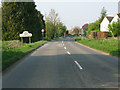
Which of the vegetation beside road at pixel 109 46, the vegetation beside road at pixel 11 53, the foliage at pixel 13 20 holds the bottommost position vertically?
the vegetation beside road at pixel 11 53

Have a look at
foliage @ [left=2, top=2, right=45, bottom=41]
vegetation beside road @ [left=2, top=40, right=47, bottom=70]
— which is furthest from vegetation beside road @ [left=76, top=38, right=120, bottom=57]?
foliage @ [left=2, top=2, right=45, bottom=41]

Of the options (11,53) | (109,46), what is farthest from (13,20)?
(109,46)

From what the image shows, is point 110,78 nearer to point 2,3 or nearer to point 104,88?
point 104,88

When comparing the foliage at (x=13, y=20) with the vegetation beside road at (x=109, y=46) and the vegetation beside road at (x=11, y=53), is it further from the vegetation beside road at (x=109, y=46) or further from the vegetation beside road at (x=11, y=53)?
the vegetation beside road at (x=109, y=46)

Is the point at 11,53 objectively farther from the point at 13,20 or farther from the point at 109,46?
the point at 13,20

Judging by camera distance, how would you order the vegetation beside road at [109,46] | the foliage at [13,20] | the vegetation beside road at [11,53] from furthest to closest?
the foliage at [13,20] < the vegetation beside road at [109,46] < the vegetation beside road at [11,53]

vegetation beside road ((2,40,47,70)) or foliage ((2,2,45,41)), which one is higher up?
foliage ((2,2,45,41))

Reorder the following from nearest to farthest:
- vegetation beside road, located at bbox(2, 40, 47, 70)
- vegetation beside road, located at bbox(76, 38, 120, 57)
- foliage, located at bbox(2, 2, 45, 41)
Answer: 1. vegetation beside road, located at bbox(2, 40, 47, 70)
2. vegetation beside road, located at bbox(76, 38, 120, 57)
3. foliage, located at bbox(2, 2, 45, 41)

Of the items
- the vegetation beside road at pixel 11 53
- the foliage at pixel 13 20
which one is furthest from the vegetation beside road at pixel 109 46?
the foliage at pixel 13 20

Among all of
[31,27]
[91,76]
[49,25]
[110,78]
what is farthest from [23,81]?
[49,25]

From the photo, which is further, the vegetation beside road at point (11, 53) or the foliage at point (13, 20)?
the foliage at point (13, 20)

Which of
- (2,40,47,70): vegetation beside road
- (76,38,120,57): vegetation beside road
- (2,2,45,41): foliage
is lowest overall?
(2,40,47,70): vegetation beside road

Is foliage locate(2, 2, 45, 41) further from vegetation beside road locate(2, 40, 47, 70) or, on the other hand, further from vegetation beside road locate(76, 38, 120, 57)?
vegetation beside road locate(76, 38, 120, 57)

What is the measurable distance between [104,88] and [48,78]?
2.40m
